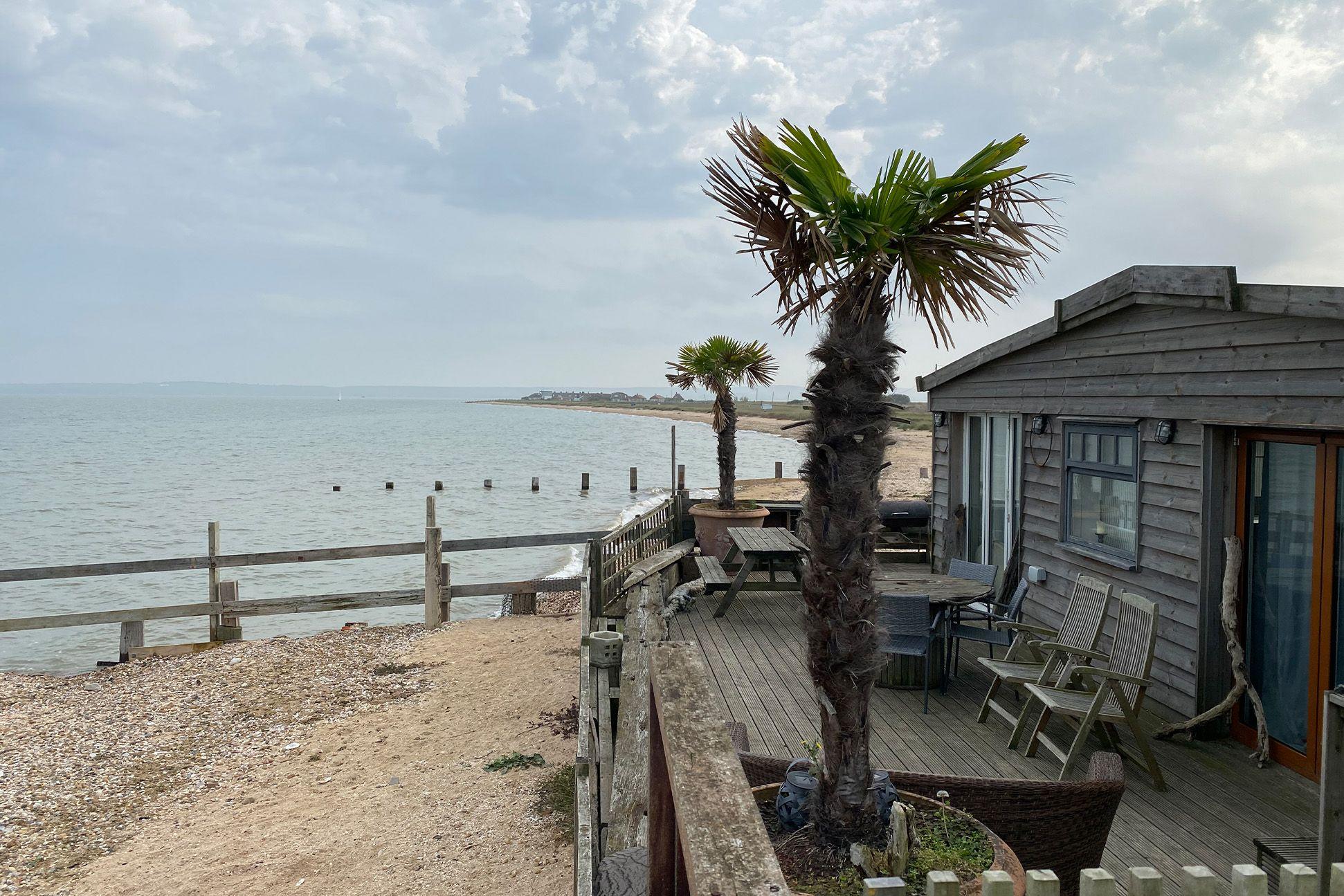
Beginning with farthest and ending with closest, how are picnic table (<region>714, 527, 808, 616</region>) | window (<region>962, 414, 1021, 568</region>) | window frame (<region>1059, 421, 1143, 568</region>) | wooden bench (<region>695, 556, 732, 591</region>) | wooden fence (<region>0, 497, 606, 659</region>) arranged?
wooden fence (<region>0, 497, 606, 659</region>)
wooden bench (<region>695, 556, 732, 591</region>)
picnic table (<region>714, 527, 808, 616</region>)
window (<region>962, 414, 1021, 568</region>)
window frame (<region>1059, 421, 1143, 568</region>)

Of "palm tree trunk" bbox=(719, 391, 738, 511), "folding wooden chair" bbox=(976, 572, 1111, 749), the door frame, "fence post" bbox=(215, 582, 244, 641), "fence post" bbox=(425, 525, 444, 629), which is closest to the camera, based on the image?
the door frame

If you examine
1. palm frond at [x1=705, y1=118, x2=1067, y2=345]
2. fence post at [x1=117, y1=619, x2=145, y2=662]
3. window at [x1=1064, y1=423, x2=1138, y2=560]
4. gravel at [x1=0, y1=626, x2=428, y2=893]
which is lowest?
gravel at [x1=0, y1=626, x2=428, y2=893]

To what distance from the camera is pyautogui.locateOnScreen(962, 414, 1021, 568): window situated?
8234 mm

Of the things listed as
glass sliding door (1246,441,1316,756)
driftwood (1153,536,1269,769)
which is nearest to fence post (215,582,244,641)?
driftwood (1153,536,1269,769)

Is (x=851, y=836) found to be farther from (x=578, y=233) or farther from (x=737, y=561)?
(x=578, y=233)

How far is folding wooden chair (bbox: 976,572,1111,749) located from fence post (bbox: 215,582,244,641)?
10.3 m

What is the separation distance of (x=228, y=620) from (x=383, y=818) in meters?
6.74

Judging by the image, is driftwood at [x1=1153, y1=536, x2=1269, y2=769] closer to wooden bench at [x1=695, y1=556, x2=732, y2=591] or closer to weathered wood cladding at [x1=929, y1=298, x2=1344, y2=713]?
weathered wood cladding at [x1=929, y1=298, x2=1344, y2=713]

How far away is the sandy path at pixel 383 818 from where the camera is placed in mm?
5734

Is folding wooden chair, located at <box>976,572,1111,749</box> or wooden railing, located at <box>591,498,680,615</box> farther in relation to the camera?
wooden railing, located at <box>591,498,680,615</box>

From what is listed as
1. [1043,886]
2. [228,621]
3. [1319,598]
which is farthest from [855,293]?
[228,621]

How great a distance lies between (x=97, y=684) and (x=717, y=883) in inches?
492

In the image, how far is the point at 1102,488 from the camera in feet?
21.6

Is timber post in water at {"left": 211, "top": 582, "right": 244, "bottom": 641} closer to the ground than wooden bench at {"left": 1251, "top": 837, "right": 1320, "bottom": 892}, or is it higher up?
closer to the ground
